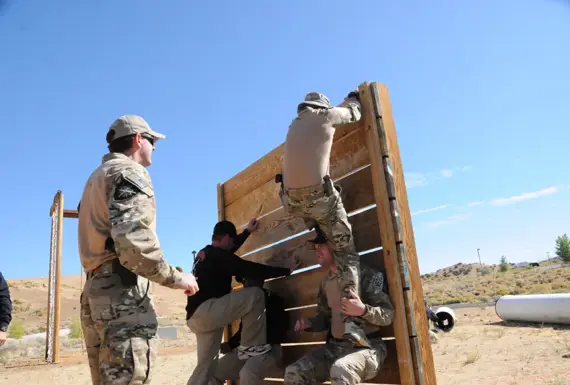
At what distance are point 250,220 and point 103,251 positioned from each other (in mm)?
2894

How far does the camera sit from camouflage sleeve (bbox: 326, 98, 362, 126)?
349 cm

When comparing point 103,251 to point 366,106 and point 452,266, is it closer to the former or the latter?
point 366,106

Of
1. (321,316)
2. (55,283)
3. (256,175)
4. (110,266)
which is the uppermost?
(256,175)

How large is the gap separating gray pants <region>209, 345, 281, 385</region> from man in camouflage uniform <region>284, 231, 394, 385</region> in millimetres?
599

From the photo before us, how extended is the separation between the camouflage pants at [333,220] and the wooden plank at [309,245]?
0.19 m

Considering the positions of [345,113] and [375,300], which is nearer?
[375,300]

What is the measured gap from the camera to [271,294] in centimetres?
487

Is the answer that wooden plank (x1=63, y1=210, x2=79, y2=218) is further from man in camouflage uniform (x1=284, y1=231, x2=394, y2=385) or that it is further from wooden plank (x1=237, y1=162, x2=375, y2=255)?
man in camouflage uniform (x1=284, y1=231, x2=394, y2=385)

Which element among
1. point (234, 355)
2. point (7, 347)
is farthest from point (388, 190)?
point (7, 347)

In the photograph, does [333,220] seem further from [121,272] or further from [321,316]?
[121,272]

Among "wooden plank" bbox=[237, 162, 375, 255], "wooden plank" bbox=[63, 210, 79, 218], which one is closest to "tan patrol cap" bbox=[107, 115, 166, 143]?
"wooden plank" bbox=[237, 162, 375, 255]

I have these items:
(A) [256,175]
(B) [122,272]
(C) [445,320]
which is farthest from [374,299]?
(C) [445,320]

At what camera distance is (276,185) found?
5.16 metres

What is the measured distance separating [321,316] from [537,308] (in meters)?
10.6
